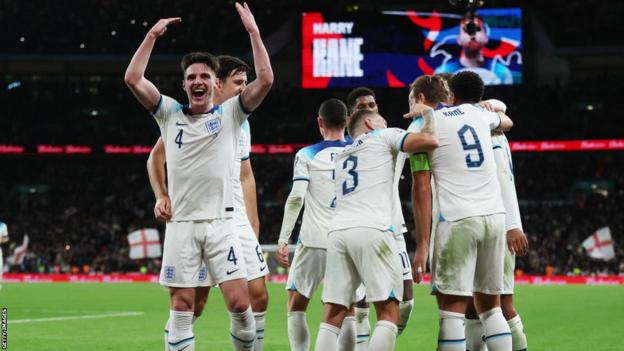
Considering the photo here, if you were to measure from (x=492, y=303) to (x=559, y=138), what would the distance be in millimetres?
37897

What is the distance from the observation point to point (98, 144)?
46.6 meters

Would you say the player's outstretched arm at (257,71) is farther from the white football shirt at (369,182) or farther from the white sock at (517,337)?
the white sock at (517,337)

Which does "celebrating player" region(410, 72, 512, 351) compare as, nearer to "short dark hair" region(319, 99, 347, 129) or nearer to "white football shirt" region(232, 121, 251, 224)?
"short dark hair" region(319, 99, 347, 129)

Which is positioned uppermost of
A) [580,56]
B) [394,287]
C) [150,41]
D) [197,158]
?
[580,56]

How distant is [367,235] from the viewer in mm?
7500

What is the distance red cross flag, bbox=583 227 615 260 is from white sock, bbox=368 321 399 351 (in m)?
29.0

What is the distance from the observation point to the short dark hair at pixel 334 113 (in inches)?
355

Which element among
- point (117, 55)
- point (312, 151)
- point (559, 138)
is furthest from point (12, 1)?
point (312, 151)

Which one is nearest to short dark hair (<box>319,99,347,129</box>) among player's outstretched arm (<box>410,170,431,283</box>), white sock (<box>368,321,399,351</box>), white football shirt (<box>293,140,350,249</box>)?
white football shirt (<box>293,140,350,249</box>)

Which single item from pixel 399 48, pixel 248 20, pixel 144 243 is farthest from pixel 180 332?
pixel 399 48

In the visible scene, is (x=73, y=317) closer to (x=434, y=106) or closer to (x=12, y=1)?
(x=434, y=106)

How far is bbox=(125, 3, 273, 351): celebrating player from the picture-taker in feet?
24.0

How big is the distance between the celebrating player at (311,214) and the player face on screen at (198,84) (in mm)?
1810

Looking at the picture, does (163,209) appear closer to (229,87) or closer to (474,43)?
(229,87)
